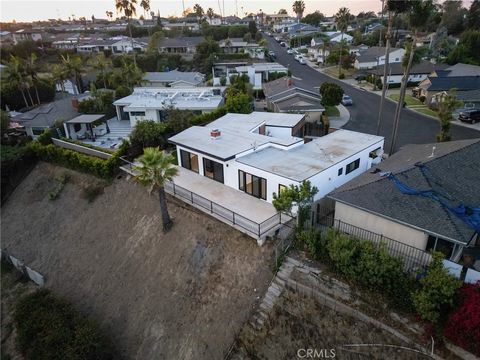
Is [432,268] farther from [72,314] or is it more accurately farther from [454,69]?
[454,69]

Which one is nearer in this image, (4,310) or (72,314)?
(72,314)

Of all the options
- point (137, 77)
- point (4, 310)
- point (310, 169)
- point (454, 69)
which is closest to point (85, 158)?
point (4, 310)

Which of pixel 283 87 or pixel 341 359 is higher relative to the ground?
pixel 283 87

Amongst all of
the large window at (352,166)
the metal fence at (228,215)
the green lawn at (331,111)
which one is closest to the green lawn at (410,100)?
the green lawn at (331,111)

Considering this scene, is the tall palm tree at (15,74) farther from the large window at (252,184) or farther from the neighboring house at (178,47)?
the neighboring house at (178,47)

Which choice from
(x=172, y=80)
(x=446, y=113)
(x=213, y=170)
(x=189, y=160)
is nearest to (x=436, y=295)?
(x=213, y=170)

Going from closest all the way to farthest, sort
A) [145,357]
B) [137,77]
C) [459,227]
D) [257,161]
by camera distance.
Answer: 1. [459,227]
2. [145,357]
3. [257,161]
4. [137,77]

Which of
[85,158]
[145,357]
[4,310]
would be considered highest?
[85,158]
